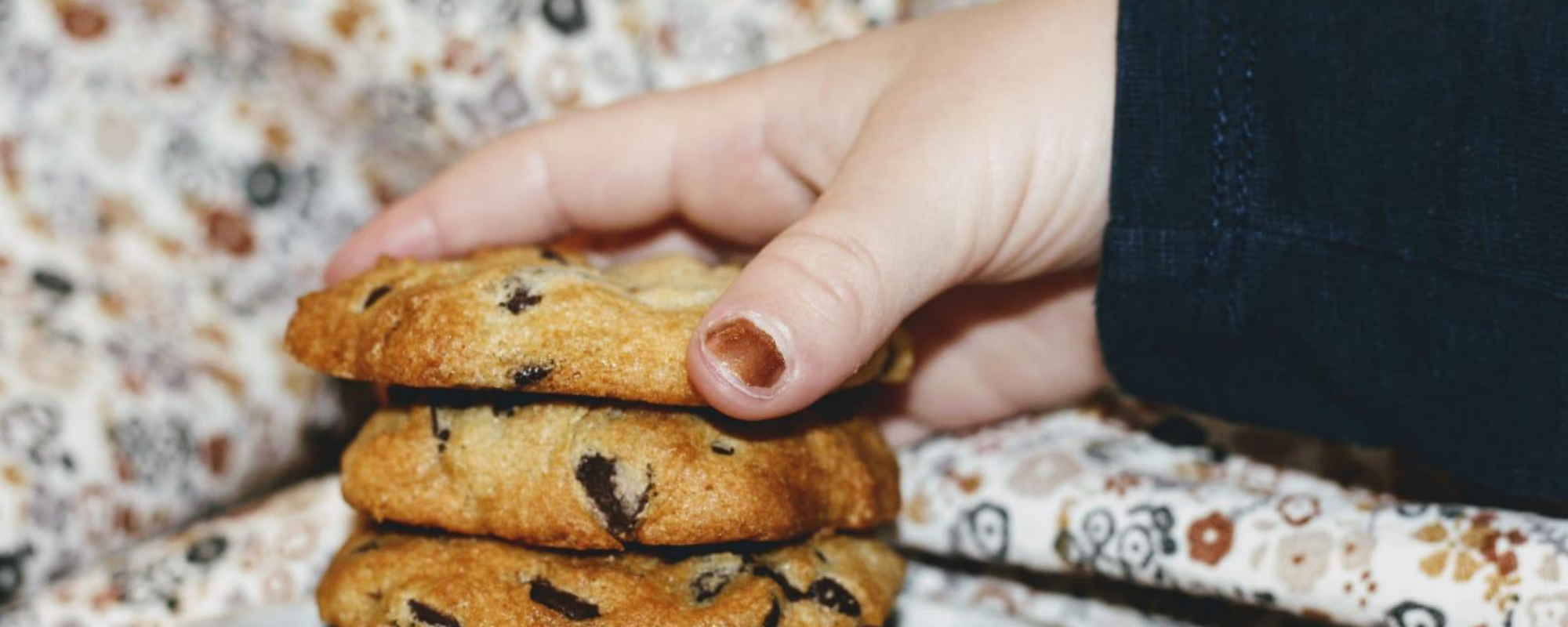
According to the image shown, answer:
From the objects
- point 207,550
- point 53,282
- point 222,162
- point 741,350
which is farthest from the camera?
point 222,162

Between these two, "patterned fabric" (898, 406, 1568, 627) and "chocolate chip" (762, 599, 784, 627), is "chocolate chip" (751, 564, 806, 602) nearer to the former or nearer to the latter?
"chocolate chip" (762, 599, 784, 627)

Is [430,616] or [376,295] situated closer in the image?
[430,616]

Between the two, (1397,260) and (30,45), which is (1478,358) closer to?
(1397,260)

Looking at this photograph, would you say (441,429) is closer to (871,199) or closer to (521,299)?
(521,299)

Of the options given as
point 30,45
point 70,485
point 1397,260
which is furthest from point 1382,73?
point 30,45

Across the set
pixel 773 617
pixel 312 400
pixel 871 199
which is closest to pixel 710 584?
pixel 773 617

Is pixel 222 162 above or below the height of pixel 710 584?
above

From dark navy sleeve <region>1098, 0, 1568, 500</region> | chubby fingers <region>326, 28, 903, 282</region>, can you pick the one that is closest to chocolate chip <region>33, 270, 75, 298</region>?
chubby fingers <region>326, 28, 903, 282</region>
